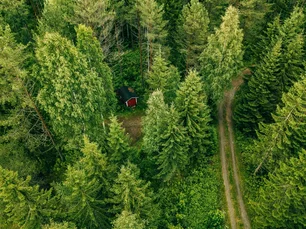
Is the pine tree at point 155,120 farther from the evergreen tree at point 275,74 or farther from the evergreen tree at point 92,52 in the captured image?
the evergreen tree at point 275,74

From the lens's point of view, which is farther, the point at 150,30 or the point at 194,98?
the point at 150,30

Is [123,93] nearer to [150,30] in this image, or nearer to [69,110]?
[150,30]

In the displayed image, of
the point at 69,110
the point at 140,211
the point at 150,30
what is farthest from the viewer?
the point at 150,30

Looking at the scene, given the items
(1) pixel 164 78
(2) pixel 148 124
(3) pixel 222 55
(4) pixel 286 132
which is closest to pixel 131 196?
(2) pixel 148 124

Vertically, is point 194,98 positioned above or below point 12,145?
above

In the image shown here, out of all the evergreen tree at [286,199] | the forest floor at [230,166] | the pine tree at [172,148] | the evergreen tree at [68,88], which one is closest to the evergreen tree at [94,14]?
the evergreen tree at [68,88]

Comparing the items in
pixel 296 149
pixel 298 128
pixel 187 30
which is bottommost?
pixel 296 149

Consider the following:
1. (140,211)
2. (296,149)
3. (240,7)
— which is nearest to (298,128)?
(296,149)

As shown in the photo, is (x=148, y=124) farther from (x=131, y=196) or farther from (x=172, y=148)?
(x=131, y=196)
